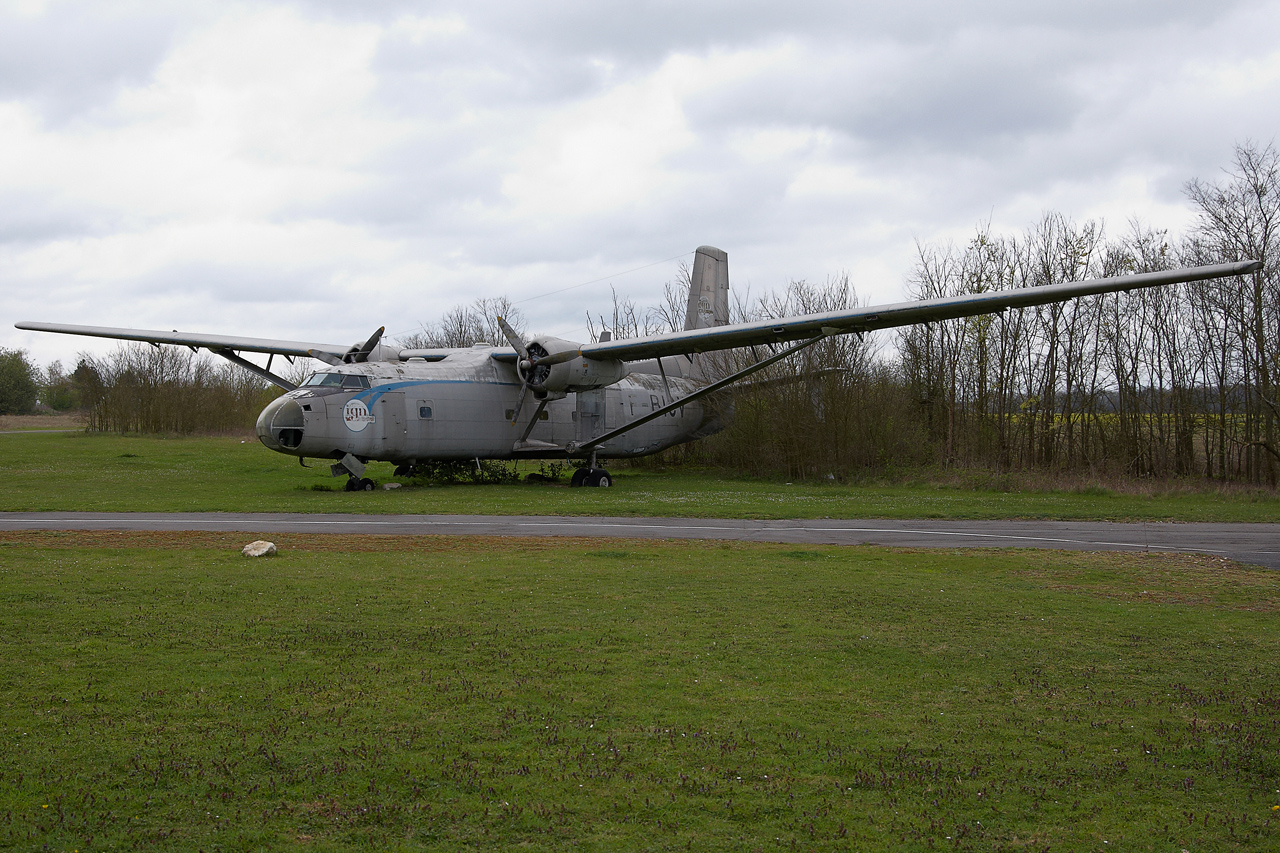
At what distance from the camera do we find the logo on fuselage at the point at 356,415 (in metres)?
22.2

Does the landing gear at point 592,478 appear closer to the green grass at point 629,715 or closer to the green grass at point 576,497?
the green grass at point 576,497

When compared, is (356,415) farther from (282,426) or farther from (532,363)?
(532,363)

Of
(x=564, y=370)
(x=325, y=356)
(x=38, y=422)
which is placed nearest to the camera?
(x=564, y=370)

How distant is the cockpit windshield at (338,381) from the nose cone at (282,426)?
1216mm

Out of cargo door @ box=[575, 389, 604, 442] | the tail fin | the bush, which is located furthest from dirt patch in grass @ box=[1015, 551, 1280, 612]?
the bush

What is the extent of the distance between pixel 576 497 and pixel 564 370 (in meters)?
3.93

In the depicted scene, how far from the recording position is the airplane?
69.6 feet

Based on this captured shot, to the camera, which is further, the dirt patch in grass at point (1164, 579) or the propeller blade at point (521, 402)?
the propeller blade at point (521, 402)

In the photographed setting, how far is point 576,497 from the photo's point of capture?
22.5m

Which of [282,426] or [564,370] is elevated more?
[564,370]

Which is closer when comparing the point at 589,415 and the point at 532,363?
the point at 532,363

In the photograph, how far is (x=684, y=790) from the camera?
429cm

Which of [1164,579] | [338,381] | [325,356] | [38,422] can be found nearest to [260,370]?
[325,356]

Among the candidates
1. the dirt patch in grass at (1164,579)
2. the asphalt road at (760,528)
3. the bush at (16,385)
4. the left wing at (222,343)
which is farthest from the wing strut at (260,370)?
the bush at (16,385)
